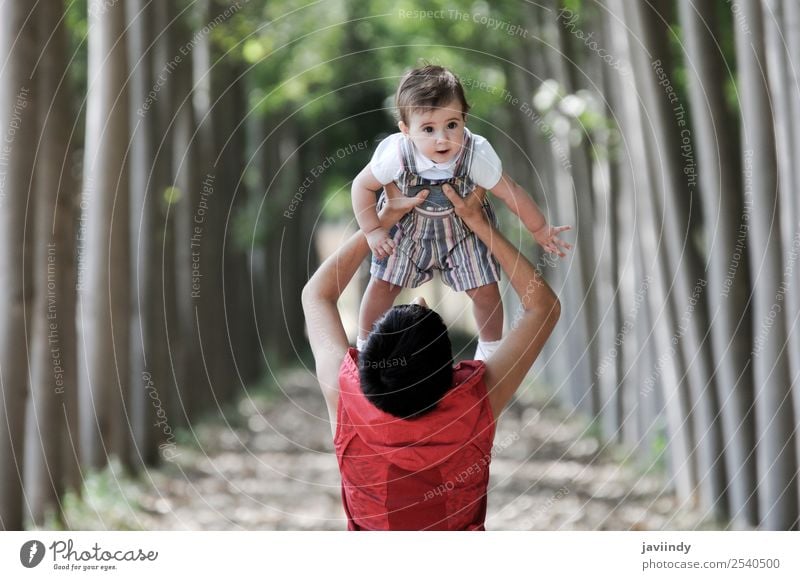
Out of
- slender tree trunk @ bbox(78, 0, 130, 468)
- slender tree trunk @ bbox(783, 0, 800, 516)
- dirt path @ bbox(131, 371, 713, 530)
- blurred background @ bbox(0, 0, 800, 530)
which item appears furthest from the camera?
dirt path @ bbox(131, 371, 713, 530)

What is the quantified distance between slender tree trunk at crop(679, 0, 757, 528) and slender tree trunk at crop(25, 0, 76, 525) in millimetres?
3945

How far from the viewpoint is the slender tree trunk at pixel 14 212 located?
6090mm

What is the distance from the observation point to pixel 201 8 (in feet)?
37.0

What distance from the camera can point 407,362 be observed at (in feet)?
10.3

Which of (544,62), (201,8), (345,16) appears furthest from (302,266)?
(201,8)

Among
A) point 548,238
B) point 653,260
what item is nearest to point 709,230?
point 653,260

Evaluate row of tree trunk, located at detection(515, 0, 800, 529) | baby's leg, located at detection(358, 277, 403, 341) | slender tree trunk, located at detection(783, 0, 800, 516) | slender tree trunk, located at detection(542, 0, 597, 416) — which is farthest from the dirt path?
baby's leg, located at detection(358, 277, 403, 341)

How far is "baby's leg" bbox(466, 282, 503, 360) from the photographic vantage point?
359 cm

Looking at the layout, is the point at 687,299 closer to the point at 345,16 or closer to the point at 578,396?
the point at 578,396

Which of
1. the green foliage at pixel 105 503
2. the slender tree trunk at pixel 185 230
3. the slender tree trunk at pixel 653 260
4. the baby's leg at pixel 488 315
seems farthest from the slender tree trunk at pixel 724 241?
the slender tree trunk at pixel 185 230

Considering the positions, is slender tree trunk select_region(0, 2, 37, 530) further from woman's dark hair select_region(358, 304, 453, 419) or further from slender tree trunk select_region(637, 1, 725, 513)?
slender tree trunk select_region(637, 1, 725, 513)

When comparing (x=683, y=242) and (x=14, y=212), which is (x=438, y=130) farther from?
(x=683, y=242)

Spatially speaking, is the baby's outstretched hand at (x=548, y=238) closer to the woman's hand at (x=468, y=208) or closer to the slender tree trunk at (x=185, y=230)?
the woman's hand at (x=468, y=208)
